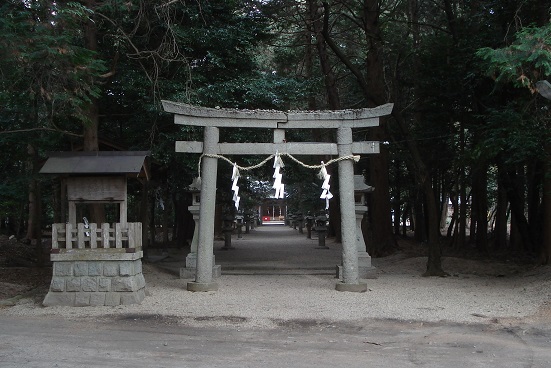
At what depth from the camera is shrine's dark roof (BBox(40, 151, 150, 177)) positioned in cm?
1005

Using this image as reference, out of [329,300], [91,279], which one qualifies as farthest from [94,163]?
[329,300]

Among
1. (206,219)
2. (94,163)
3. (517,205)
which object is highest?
(94,163)

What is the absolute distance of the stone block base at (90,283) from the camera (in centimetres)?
996

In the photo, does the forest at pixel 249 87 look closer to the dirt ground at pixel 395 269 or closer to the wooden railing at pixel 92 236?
the dirt ground at pixel 395 269

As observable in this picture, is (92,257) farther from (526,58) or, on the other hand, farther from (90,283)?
(526,58)

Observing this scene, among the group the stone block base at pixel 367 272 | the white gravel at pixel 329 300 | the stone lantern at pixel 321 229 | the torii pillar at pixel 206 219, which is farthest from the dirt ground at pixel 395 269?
the stone lantern at pixel 321 229

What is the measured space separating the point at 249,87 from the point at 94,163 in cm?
497

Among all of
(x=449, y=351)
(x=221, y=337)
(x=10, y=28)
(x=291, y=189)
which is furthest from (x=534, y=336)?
(x=291, y=189)

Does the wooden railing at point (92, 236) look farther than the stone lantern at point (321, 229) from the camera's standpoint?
No

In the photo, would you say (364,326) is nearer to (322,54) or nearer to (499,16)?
(499,16)

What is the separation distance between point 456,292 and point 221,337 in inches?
241

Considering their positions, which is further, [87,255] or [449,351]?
[87,255]

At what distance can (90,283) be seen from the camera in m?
10.0

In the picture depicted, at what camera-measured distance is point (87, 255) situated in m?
9.92
